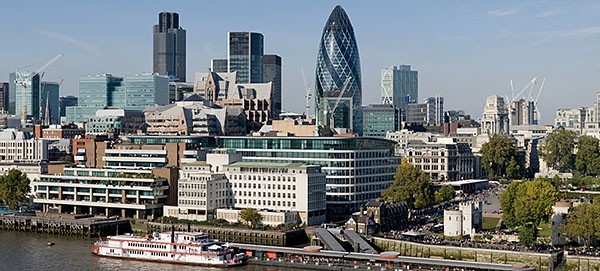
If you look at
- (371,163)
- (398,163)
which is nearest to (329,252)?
(371,163)

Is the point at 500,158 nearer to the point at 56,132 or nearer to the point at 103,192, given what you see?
the point at 103,192

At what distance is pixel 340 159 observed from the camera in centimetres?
10981

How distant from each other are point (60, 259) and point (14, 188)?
39252 mm

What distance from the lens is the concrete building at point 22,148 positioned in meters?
160

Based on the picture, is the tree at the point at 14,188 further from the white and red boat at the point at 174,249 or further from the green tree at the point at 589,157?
the green tree at the point at 589,157

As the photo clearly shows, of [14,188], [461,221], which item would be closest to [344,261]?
[461,221]

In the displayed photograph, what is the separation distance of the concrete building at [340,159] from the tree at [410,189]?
10.7 feet

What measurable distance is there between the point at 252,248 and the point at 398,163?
137ft

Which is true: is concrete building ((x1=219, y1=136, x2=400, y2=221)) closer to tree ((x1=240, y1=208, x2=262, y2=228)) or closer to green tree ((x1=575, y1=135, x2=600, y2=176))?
tree ((x1=240, y1=208, x2=262, y2=228))

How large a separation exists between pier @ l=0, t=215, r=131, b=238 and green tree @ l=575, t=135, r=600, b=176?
89.5 m

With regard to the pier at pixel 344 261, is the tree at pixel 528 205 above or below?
above

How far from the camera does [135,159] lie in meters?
121

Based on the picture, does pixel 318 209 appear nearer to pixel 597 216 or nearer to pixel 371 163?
pixel 371 163

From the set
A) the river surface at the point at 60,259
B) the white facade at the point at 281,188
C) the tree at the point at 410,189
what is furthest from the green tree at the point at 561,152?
the river surface at the point at 60,259
